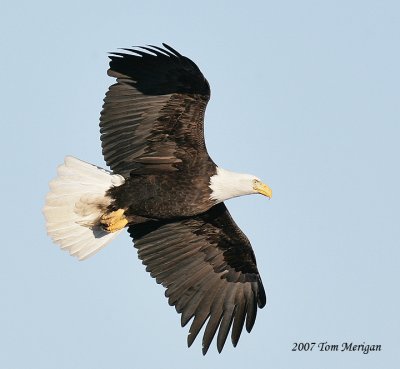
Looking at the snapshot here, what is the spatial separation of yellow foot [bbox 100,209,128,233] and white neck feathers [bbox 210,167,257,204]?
960 mm

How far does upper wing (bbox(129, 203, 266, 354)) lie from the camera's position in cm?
1233

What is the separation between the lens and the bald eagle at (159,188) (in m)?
11.8

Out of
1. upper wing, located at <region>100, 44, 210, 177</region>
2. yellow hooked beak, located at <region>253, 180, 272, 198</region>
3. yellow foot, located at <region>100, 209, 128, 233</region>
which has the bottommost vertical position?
yellow foot, located at <region>100, 209, 128, 233</region>

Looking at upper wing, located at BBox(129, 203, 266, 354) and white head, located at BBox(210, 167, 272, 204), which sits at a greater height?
white head, located at BBox(210, 167, 272, 204)

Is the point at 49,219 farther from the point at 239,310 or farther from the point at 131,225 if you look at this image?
the point at 239,310

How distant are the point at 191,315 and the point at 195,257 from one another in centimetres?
72

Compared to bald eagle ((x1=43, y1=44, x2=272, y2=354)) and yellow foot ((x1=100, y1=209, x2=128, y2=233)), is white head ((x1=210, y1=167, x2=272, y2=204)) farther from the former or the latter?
yellow foot ((x1=100, y1=209, x2=128, y2=233))

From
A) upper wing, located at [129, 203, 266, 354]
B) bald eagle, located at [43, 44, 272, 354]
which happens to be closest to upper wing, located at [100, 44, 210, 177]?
bald eagle, located at [43, 44, 272, 354]

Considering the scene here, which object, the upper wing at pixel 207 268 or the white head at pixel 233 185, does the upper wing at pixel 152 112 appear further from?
the upper wing at pixel 207 268

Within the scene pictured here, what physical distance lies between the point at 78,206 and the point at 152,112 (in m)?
1.29

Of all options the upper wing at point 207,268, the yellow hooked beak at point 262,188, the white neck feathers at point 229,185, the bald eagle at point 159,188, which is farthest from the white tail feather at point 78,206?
the yellow hooked beak at point 262,188

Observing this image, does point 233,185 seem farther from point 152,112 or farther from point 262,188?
point 152,112

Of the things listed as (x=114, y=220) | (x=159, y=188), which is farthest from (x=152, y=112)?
(x=114, y=220)

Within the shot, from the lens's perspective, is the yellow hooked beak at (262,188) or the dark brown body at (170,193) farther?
the yellow hooked beak at (262,188)
